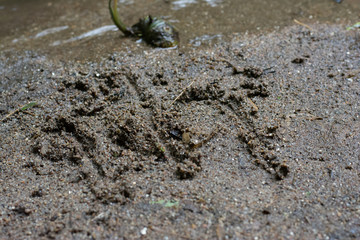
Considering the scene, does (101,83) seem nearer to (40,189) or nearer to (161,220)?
(40,189)

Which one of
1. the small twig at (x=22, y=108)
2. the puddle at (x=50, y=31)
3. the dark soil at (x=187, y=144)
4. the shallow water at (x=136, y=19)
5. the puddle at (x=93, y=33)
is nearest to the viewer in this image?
the dark soil at (x=187, y=144)

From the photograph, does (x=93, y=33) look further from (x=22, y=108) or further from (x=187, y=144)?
(x=187, y=144)

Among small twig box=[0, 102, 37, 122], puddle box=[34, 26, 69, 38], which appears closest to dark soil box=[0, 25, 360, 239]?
small twig box=[0, 102, 37, 122]

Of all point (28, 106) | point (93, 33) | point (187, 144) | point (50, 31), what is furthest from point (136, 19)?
point (187, 144)

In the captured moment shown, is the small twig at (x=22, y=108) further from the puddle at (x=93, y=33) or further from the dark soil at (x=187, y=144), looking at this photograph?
the puddle at (x=93, y=33)

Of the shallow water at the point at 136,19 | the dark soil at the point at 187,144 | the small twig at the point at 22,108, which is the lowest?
the dark soil at the point at 187,144

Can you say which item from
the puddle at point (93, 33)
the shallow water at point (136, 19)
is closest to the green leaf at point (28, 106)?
the shallow water at point (136, 19)

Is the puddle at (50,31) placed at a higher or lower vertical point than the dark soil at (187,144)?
higher
